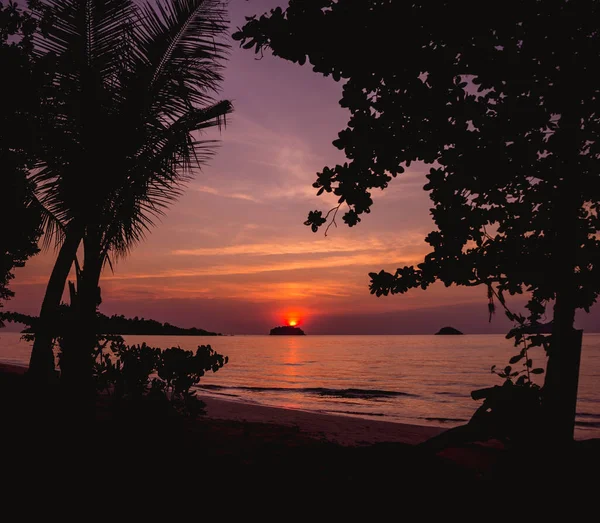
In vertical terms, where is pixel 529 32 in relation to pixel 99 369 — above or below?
above

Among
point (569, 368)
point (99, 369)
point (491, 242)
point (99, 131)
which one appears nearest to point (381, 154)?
point (491, 242)

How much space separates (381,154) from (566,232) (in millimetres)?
1662

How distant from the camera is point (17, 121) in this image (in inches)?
248

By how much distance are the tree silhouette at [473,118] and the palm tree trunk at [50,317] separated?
5552mm

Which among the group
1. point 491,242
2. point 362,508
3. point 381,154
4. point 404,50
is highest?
point 404,50

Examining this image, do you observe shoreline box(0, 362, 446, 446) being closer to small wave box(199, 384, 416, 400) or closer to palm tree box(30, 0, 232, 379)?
palm tree box(30, 0, 232, 379)

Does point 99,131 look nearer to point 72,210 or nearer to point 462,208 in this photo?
point 72,210

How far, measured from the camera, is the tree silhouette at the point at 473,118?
309 centimetres

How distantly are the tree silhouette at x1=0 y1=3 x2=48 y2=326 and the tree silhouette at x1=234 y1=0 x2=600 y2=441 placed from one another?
4584mm

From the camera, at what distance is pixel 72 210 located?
254 inches

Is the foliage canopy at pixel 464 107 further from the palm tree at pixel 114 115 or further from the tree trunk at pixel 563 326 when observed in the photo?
the palm tree at pixel 114 115

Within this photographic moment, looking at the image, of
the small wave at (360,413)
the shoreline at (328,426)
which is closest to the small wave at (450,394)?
the small wave at (360,413)

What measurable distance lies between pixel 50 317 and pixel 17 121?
132 inches

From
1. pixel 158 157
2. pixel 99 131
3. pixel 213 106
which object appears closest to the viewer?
pixel 99 131
